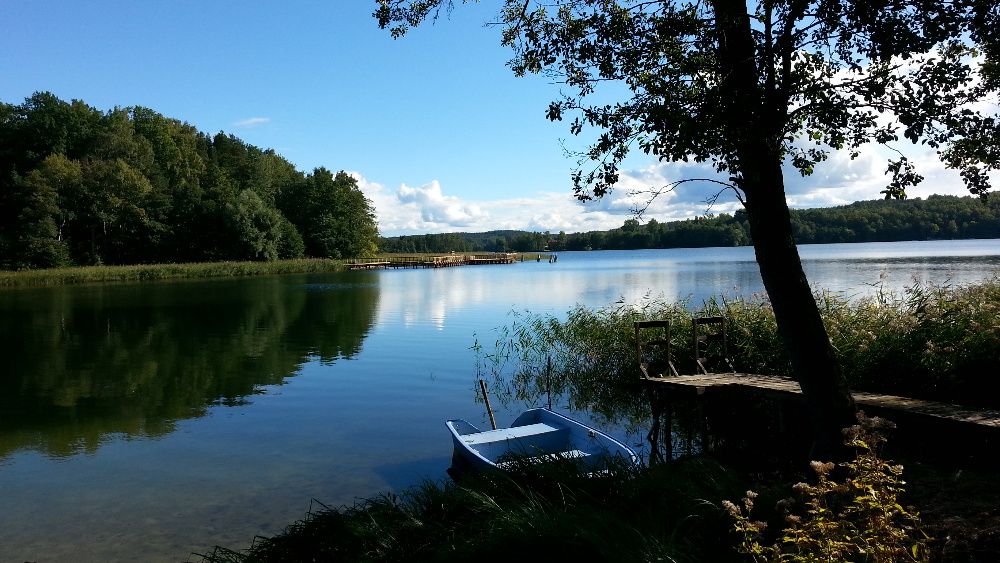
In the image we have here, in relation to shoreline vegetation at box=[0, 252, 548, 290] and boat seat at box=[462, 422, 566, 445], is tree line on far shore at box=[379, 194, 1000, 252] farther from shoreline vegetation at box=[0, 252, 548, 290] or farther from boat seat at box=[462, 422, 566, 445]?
boat seat at box=[462, 422, 566, 445]

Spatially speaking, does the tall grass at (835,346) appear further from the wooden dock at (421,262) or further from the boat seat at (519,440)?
the wooden dock at (421,262)

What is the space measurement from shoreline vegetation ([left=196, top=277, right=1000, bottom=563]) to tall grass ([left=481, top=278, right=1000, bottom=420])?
0.12ft

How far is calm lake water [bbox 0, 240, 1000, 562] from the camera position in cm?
851

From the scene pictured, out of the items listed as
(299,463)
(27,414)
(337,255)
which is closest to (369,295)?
(27,414)

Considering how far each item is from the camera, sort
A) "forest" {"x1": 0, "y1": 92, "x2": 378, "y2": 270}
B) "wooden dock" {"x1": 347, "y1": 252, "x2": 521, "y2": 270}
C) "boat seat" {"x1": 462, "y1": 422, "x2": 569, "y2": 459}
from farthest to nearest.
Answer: "wooden dock" {"x1": 347, "y1": 252, "x2": 521, "y2": 270} → "forest" {"x1": 0, "y1": 92, "x2": 378, "y2": 270} → "boat seat" {"x1": 462, "y1": 422, "x2": 569, "y2": 459}

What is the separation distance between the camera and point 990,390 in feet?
28.1

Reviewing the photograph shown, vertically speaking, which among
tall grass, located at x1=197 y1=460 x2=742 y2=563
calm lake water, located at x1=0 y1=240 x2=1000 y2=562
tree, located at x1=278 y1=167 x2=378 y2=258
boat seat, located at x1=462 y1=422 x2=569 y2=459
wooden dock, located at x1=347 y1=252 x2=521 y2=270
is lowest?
calm lake water, located at x1=0 y1=240 x2=1000 y2=562

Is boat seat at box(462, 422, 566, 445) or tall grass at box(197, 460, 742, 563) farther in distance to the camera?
boat seat at box(462, 422, 566, 445)

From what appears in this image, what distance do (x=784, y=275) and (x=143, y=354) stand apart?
22185 millimetres

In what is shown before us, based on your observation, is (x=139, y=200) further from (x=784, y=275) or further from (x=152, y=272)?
(x=784, y=275)

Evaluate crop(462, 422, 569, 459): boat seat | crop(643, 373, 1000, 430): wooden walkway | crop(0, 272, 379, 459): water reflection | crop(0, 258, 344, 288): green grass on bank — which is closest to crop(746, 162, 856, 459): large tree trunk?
crop(643, 373, 1000, 430): wooden walkway

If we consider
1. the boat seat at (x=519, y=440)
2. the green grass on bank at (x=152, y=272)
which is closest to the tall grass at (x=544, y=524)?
the boat seat at (x=519, y=440)

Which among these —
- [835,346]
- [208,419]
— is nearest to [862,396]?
[835,346]

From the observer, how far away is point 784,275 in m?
5.59
